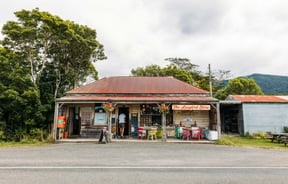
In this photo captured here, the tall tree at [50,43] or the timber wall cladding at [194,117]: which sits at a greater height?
the tall tree at [50,43]

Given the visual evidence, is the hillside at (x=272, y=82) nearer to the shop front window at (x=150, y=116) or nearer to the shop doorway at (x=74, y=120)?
the shop front window at (x=150, y=116)

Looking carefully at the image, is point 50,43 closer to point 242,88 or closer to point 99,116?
point 99,116

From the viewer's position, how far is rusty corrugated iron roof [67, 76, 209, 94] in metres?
13.2

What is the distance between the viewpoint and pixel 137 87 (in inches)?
557

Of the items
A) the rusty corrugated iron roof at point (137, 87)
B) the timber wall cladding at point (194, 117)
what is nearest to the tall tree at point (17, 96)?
the rusty corrugated iron roof at point (137, 87)

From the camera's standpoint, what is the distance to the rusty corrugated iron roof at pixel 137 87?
1317 centimetres

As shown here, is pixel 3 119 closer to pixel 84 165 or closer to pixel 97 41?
pixel 97 41

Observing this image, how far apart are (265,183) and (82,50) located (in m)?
16.8

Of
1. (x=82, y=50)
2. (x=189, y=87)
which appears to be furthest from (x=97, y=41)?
(x=189, y=87)

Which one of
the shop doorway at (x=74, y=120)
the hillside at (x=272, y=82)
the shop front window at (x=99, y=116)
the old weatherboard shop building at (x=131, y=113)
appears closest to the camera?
the old weatherboard shop building at (x=131, y=113)

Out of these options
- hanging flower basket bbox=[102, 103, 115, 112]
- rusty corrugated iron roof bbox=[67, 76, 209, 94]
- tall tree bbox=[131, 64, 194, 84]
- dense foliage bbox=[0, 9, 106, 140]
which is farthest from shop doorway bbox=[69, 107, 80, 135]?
tall tree bbox=[131, 64, 194, 84]

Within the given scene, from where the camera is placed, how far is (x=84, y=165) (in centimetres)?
492

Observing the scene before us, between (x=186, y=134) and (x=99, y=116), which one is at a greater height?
(x=99, y=116)

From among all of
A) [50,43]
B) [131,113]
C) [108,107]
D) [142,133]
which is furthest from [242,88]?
[50,43]
